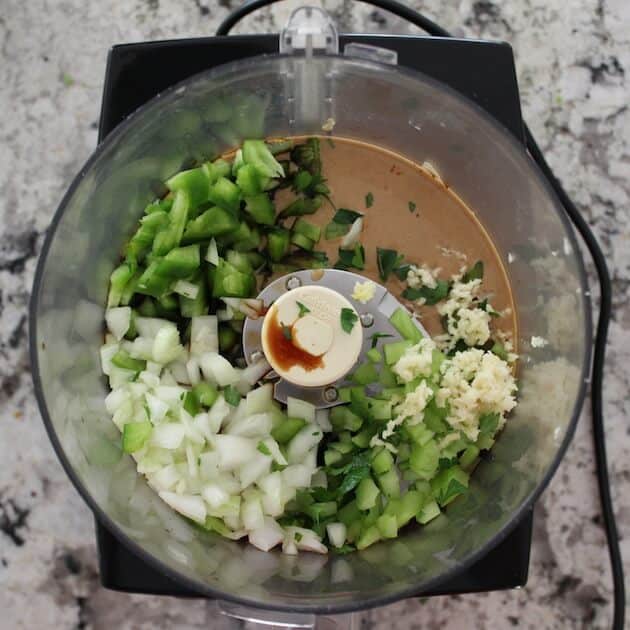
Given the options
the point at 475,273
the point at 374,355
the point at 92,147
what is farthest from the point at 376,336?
the point at 92,147

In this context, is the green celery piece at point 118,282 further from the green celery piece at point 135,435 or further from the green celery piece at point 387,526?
the green celery piece at point 387,526

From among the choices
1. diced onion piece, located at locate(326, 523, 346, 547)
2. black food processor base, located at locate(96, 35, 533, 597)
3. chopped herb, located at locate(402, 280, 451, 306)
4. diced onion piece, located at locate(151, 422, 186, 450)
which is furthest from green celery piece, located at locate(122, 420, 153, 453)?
chopped herb, located at locate(402, 280, 451, 306)

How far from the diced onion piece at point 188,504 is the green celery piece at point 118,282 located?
210 millimetres

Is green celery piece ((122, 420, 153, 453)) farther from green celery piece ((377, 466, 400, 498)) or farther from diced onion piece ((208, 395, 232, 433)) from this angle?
green celery piece ((377, 466, 400, 498))

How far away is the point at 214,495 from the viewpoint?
0.81 m

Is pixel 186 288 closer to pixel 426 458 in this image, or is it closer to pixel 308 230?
pixel 308 230

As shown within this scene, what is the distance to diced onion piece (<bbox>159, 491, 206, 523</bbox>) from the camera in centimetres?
81

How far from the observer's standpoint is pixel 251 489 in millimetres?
837

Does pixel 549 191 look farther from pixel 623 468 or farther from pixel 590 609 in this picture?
pixel 590 609

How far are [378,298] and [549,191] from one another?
0.22 metres

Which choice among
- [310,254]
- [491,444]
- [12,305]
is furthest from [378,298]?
[12,305]

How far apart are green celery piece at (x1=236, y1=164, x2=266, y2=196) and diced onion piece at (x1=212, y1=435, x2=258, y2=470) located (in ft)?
0.86

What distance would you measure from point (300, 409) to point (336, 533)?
5.3 inches

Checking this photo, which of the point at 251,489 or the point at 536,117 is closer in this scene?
the point at 251,489
